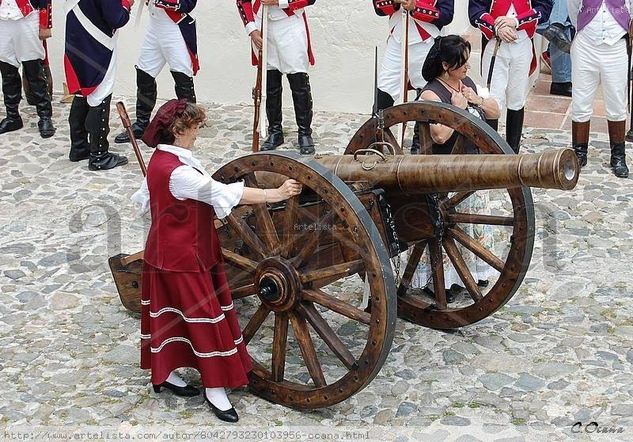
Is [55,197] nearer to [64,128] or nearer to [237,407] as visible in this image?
[64,128]

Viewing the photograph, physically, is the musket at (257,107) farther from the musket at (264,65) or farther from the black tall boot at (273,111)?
the black tall boot at (273,111)

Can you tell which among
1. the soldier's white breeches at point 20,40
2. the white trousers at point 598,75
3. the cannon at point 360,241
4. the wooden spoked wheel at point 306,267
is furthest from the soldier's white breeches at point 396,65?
the wooden spoked wheel at point 306,267

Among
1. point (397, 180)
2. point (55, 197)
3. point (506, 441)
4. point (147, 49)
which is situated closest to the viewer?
point (506, 441)

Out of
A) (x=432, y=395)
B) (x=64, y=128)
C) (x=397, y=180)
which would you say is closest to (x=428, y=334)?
(x=432, y=395)

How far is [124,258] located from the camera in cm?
546

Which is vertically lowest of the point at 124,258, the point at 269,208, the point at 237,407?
the point at 237,407

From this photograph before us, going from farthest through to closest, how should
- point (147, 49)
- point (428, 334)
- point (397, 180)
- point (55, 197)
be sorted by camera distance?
1. point (147, 49)
2. point (55, 197)
3. point (428, 334)
4. point (397, 180)

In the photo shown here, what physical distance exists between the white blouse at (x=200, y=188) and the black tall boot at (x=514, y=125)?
12.5 ft

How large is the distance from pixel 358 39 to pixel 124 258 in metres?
3.93

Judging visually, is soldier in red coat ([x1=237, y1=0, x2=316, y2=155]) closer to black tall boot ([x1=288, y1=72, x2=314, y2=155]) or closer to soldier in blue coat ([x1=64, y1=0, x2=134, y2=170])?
black tall boot ([x1=288, y1=72, x2=314, y2=155])

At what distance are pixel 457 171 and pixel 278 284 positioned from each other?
0.92 metres

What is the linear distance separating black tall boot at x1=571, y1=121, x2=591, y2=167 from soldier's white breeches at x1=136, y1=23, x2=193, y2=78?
3.02m

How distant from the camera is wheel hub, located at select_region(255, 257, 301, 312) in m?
4.54

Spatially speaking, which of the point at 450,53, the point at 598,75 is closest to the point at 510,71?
the point at 598,75
